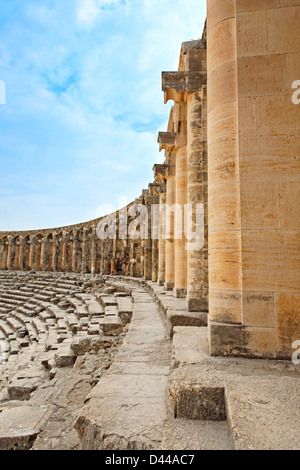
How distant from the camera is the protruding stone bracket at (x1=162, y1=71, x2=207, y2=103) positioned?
572 cm

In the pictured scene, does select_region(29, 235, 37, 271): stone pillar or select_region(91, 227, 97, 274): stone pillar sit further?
select_region(29, 235, 37, 271): stone pillar

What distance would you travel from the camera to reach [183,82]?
587cm

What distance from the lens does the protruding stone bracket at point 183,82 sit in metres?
5.72

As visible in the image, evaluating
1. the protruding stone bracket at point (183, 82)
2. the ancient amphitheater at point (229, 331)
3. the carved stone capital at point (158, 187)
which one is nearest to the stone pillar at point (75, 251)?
the carved stone capital at point (158, 187)

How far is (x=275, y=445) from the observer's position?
63.5 inches

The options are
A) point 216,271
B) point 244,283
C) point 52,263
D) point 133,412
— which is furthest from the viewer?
point 52,263

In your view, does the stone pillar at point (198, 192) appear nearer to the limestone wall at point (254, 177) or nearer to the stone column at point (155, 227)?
the limestone wall at point (254, 177)

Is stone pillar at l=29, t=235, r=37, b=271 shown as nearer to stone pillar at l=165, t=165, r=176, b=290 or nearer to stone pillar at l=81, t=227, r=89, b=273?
stone pillar at l=81, t=227, r=89, b=273

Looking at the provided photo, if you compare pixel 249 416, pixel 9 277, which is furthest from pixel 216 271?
pixel 9 277

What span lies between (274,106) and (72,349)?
5.20 metres

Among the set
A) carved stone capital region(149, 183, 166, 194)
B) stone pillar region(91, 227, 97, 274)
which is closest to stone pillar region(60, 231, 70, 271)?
stone pillar region(91, 227, 97, 274)

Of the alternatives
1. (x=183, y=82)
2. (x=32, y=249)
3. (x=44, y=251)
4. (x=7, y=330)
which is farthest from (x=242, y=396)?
(x=32, y=249)

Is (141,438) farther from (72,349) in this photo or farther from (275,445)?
(72,349)

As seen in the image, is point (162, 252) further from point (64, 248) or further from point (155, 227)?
point (64, 248)
